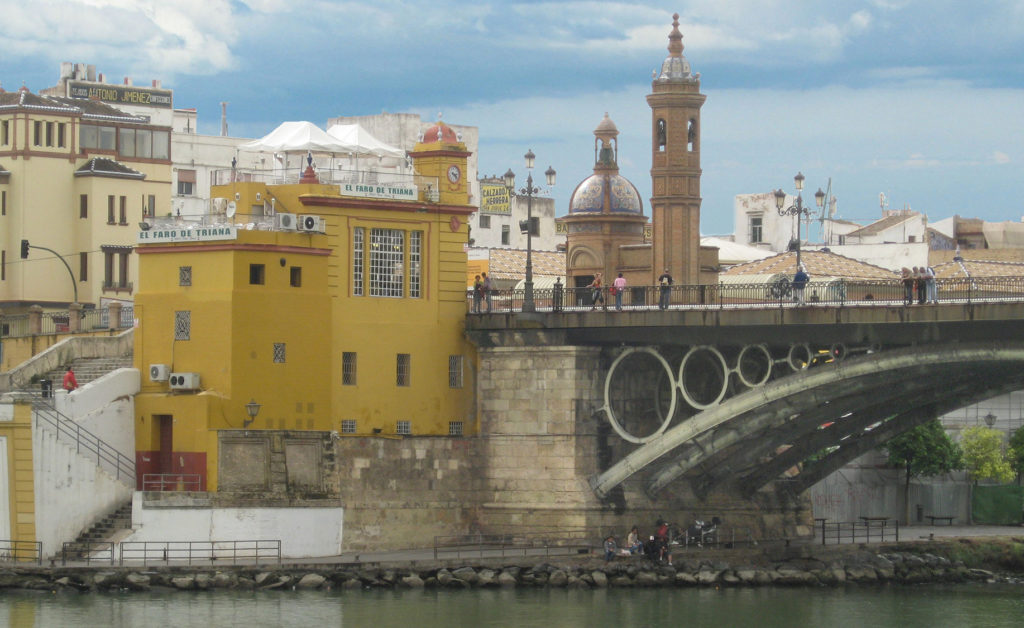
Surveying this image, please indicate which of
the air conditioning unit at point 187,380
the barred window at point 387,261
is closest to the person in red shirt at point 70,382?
the air conditioning unit at point 187,380

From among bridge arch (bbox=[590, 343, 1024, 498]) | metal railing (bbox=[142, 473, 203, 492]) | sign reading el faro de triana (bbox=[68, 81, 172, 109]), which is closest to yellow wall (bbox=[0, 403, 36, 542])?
metal railing (bbox=[142, 473, 203, 492])

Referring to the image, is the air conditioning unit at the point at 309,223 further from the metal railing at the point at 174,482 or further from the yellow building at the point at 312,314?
the metal railing at the point at 174,482

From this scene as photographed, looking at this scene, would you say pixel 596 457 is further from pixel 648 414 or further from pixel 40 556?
pixel 40 556

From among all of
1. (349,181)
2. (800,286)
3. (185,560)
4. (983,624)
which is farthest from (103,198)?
(983,624)

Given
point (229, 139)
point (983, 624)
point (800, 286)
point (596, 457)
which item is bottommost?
point (983, 624)

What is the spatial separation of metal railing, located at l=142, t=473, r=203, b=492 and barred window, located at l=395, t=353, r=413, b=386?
767 centimetres

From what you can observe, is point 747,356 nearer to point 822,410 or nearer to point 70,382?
point 822,410

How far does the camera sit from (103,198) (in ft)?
287

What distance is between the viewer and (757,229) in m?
123

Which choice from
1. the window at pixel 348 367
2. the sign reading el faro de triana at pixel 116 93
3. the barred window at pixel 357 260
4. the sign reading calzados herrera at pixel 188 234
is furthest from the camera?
the sign reading el faro de triana at pixel 116 93

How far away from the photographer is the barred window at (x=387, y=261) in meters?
67.6

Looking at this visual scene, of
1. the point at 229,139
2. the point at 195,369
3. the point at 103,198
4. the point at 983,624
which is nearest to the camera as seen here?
the point at 983,624

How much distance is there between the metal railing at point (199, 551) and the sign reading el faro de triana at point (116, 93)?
1832 inches

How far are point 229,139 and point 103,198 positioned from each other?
82.9 feet
